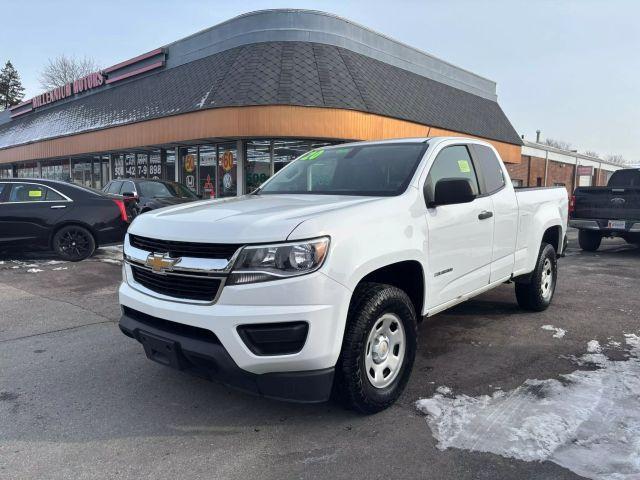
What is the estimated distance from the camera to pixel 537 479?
8.45 feet

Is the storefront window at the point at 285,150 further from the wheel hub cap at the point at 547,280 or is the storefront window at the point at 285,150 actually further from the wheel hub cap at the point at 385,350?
the wheel hub cap at the point at 385,350

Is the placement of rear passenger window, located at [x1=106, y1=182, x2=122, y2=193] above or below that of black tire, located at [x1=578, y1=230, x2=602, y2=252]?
above

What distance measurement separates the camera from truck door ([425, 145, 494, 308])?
371 cm

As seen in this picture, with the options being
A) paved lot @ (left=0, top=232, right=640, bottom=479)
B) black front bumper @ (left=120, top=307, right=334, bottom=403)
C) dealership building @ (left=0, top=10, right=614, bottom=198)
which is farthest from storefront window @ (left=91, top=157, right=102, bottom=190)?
black front bumper @ (left=120, top=307, right=334, bottom=403)

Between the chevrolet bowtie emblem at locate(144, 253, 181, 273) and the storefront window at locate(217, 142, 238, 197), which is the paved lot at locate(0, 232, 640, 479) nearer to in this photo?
the chevrolet bowtie emblem at locate(144, 253, 181, 273)

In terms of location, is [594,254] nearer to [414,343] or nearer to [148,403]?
[414,343]

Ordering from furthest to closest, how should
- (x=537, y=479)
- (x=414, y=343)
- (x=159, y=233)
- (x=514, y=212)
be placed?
(x=514, y=212), (x=414, y=343), (x=159, y=233), (x=537, y=479)

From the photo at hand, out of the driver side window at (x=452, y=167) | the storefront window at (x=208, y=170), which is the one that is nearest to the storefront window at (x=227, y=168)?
the storefront window at (x=208, y=170)

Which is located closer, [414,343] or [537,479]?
[537,479]

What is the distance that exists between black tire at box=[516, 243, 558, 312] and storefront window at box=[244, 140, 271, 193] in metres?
13.4

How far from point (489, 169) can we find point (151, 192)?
9.79 m

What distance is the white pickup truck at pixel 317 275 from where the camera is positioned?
9.00 ft

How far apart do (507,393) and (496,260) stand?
142 cm

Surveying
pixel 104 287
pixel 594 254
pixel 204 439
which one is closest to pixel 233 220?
pixel 204 439
